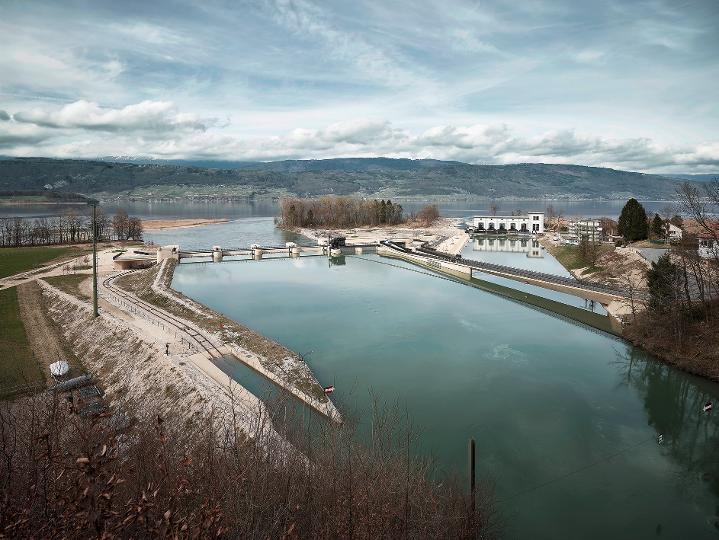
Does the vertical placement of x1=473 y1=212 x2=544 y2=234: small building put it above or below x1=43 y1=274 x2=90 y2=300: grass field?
above

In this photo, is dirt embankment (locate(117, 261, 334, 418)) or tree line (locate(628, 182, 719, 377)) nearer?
dirt embankment (locate(117, 261, 334, 418))

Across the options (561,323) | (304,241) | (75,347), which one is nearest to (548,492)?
(561,323)

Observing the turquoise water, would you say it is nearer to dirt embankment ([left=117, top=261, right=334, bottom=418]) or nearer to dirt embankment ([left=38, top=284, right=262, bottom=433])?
dirt embankment ([left=117, top=261, right=334, bottom=418])

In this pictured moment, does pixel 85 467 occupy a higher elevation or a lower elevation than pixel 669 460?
higher

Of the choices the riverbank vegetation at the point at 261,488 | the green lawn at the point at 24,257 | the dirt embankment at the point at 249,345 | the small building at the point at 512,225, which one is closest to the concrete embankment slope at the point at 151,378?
the dirt embankment at the point at 249,345

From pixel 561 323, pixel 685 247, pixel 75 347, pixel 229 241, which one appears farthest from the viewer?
pixel 229 241

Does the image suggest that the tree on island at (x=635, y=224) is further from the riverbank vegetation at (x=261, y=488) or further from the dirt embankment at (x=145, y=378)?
the riverbank vegetation at (x=261, y=488)

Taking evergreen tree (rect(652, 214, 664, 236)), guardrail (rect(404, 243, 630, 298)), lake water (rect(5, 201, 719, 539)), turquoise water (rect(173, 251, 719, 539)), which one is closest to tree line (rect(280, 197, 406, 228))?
guardrail (rect(404, 243, 630, 298))

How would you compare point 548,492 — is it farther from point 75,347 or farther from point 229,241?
point 229,241
